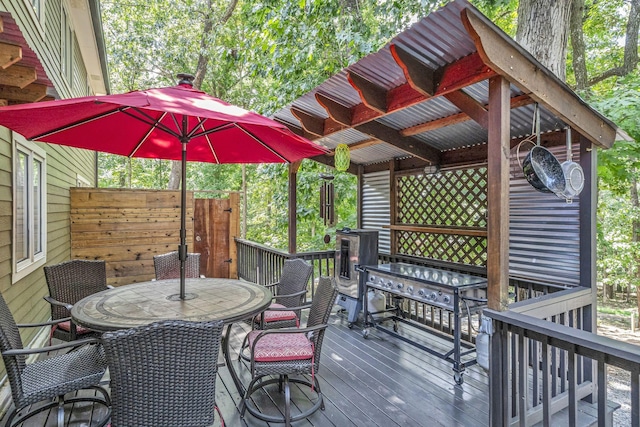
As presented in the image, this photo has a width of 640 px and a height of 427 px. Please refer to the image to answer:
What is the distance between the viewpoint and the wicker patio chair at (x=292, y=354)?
2.47 metres

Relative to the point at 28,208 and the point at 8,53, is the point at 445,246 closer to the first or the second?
the point at 8,53

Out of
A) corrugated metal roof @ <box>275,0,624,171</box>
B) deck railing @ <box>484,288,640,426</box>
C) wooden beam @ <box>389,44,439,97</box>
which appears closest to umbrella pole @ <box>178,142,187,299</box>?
corrugated metal roof @ <box>275,0,624,171</box>

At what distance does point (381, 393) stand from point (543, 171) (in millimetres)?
2189

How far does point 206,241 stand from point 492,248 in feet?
19.1

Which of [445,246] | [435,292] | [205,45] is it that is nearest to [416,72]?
[435,292]

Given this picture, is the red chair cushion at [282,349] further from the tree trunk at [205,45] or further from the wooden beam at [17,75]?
the tree trunk at [205,45]

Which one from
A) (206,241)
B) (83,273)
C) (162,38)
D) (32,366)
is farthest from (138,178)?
(32,366)

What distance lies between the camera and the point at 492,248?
2.28 metres

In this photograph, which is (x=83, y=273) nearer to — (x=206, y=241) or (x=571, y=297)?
(x=206, y=241)

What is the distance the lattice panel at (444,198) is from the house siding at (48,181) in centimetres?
453

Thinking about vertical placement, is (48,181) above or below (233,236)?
above

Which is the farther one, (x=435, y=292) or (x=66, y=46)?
(x=66, y=46)

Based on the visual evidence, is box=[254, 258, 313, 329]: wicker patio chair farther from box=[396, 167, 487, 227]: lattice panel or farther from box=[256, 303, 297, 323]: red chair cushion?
box=[396, 167, 487, 227]: lattice panel

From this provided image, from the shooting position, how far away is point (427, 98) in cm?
275
